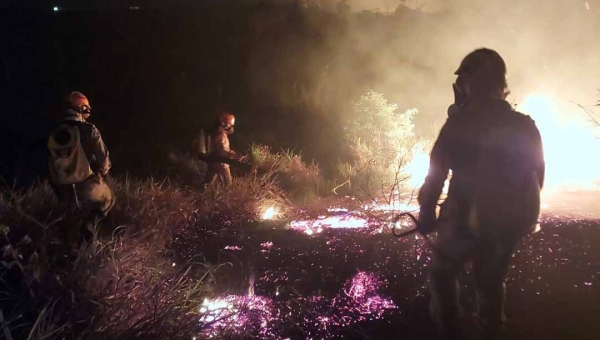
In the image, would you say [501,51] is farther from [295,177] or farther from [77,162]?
[77,162]

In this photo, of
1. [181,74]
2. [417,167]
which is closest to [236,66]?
[181,74]

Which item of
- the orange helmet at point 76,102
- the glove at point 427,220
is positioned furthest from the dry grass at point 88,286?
the glove at point 427,220

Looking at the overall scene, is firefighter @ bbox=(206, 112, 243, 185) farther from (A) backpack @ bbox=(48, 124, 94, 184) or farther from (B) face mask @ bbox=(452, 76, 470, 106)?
(B) face mask @ bbox=(452, 76, 470, 106)

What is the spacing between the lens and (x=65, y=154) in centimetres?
436

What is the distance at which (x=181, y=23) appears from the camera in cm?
1928

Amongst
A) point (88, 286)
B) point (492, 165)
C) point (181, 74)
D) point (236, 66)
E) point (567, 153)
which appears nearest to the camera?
point (492, 165)

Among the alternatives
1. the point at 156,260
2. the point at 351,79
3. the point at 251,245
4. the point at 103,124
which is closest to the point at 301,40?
the point at 351,79

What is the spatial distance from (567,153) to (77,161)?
11173 mm

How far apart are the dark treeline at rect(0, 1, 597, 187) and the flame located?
3.00 metres

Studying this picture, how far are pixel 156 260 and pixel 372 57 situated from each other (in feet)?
47.1

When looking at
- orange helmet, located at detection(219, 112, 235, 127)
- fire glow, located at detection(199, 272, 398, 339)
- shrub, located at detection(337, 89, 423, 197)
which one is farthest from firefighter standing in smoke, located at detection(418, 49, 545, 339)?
shrub, located at detection(337, 89, 423, 197)

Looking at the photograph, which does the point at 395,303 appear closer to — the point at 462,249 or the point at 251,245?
the point at 462,249

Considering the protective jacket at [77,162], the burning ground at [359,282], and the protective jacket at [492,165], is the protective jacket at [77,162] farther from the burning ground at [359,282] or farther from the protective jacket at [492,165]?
the protective jacket at [492,165]

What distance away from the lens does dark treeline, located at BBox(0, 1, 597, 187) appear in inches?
523
